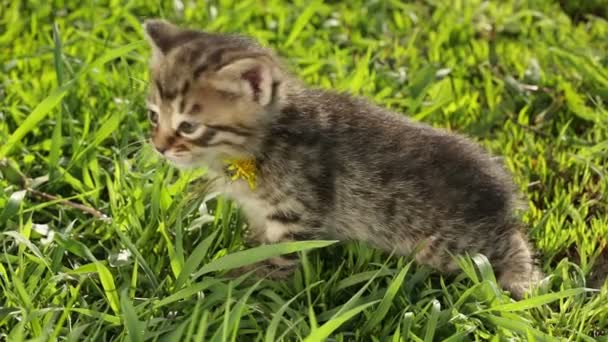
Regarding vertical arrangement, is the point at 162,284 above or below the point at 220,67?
below

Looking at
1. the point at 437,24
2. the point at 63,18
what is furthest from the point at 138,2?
the point at 437,24

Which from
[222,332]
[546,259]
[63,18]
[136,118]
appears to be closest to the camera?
[222,332]

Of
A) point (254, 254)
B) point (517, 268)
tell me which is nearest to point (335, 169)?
point (254, 254)

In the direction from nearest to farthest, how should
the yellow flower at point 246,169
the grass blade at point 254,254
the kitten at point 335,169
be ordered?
1. the grass blade at point 254,254
2. the kitten at point 335,169
3. the yellow flower at point 246,169

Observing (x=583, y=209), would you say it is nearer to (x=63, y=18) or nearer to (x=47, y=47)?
(x=47, y=47)

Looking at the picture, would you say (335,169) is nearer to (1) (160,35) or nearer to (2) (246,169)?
(2) (246,169)

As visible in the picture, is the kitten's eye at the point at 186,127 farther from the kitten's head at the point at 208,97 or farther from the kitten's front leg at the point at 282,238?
the kitten's front leg at the point at 282,238

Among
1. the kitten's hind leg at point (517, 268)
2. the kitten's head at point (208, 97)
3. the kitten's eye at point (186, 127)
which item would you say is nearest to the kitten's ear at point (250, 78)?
the kitten's head at point (208, 97)
